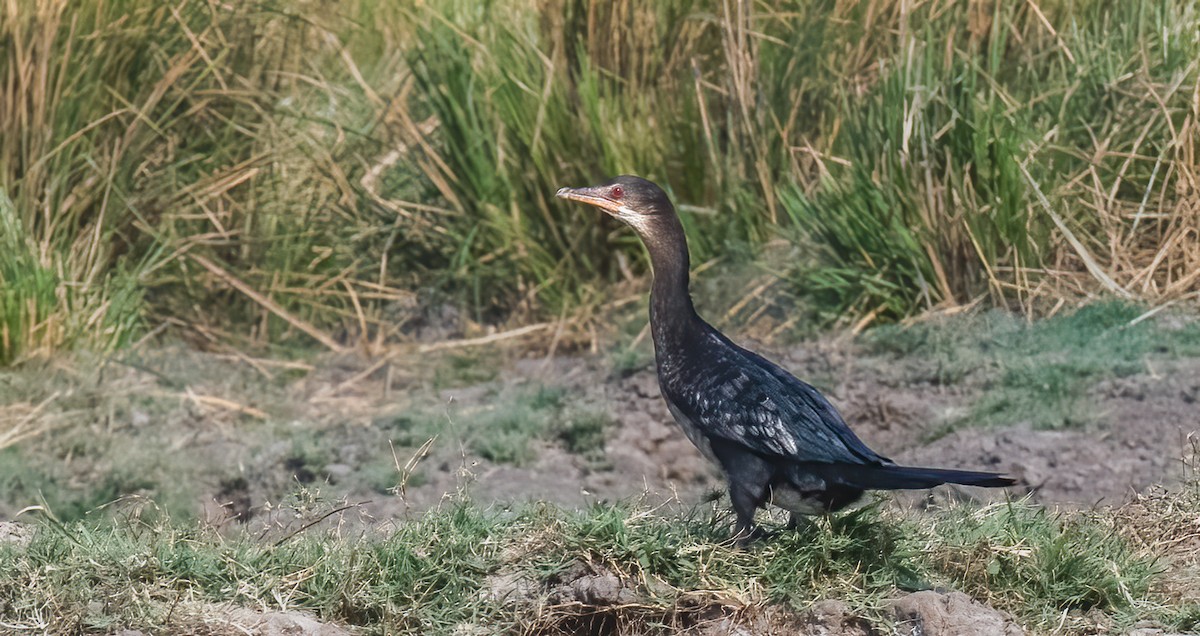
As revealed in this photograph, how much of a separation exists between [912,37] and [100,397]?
3.40 m

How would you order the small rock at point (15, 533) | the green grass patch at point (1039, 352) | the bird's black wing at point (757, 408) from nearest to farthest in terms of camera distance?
the bird's black wing at point (757, 408)
the small rock at point (15, 533)
the green grass patch at point (1039, 352)

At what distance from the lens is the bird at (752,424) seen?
12.5 ft

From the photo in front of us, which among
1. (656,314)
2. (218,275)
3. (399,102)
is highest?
(656,314)

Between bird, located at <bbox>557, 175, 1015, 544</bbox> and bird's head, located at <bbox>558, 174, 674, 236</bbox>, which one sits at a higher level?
bird's head, located at <bbox>558, 174, 674, 236</bbox>

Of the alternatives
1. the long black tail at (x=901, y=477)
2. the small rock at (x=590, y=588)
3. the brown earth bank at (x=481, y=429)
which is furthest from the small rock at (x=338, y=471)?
the long black tail at (x=901, y=477)

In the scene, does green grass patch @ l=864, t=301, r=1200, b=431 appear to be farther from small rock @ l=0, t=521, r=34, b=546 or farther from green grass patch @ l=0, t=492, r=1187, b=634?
small rock @ l=0, t=521, r=34, b=546

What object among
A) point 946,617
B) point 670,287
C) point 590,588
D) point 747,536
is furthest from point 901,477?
point 670,287

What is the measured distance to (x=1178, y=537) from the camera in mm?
4391

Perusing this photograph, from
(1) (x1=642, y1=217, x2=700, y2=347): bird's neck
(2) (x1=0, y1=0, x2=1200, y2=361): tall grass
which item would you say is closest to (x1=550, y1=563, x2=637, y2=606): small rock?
(1) (x1=642, y1=217, x2=700, y2=347): bird's neck

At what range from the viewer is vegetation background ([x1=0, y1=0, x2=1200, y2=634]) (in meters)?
6.41

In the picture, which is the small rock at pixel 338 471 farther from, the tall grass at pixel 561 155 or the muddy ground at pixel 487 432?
the tall grass at pixel 561 155

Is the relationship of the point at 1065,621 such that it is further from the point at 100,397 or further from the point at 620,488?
the point at 100,397

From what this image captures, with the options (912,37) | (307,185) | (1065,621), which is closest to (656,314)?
(1065,621)

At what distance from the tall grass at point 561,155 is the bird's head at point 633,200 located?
213 centimetres
